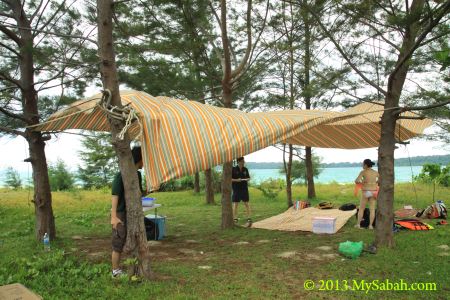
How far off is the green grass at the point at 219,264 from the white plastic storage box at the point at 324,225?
21cm

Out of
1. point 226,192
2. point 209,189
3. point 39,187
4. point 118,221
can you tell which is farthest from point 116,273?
point 209,189

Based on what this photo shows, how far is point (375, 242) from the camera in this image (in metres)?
5.03

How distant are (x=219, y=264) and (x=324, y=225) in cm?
251

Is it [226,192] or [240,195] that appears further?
[240,195]

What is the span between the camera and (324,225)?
6.36 metres

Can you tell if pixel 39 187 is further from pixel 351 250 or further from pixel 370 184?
pixel 370 184

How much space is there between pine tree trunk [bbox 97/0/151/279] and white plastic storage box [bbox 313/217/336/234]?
3473mm

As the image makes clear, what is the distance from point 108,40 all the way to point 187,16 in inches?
101

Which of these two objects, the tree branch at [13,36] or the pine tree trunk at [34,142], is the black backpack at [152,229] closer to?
the pine tree trunk at [34,142]

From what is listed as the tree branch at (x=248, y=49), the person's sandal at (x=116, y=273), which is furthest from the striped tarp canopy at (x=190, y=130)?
the tree branch at (x=248, y=49)

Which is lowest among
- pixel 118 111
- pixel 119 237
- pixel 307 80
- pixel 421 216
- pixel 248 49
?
pixel 421 216

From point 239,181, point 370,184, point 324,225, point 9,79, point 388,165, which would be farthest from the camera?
point 239,181

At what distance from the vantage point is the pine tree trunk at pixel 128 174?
3.67 meters

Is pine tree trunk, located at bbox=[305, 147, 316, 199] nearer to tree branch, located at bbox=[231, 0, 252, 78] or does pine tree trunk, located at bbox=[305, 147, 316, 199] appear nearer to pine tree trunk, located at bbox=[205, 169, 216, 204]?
pine tree trunk, located at bbox=[205, 169, 216, 204]
